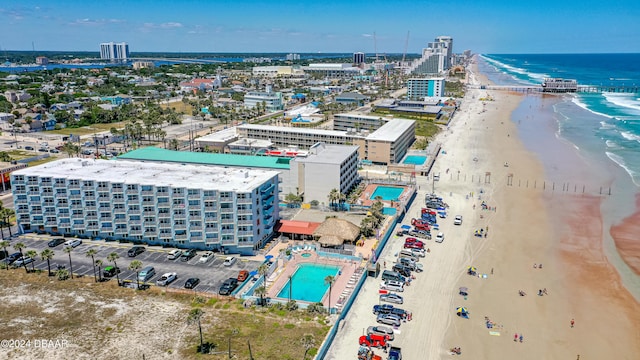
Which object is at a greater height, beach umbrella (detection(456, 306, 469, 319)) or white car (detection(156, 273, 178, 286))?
white car (detection(156, 273, 178, 286))

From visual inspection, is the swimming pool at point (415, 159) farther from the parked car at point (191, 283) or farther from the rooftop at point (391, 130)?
the parked car at point (191, 283)

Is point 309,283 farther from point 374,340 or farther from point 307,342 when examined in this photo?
point 307,342

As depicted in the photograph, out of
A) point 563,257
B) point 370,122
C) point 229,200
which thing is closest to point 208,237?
point 229,200

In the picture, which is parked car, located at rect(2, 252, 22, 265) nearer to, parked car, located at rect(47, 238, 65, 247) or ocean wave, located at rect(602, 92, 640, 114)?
parked car, located at rect(47, 238, 65, 247)

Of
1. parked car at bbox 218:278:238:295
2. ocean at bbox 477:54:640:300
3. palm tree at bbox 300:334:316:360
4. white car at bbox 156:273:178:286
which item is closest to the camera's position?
palm tree at bbox 300:334:316:360

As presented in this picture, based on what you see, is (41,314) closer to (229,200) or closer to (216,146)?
(229,200)

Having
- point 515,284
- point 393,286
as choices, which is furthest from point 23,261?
point 515,284

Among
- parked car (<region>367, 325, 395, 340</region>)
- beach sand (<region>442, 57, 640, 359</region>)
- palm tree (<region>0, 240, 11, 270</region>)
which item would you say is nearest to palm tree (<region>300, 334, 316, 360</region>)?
parked car (<region>367, 325, 395, 340</region>)
